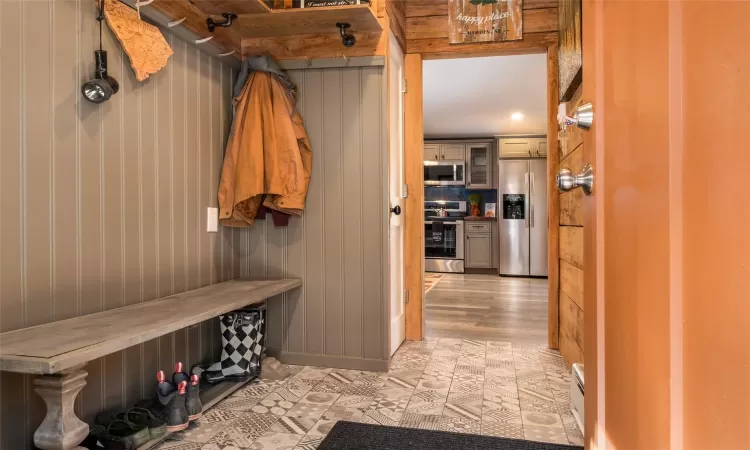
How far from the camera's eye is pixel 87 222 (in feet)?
5.95

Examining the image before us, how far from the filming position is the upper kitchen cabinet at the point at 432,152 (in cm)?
824

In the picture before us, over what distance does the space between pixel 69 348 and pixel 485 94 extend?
4859mm

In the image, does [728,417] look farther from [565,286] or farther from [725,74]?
A: [565,286]

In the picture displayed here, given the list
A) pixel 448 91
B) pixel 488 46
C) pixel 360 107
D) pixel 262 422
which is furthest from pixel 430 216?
pixel 262 422

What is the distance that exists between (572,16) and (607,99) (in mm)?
1786

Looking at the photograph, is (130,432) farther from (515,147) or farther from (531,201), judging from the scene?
(515,147)

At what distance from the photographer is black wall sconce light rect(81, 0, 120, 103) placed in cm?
177

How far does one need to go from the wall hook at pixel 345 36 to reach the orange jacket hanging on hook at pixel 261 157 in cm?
→ 42

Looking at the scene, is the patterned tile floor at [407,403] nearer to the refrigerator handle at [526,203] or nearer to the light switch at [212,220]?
the light switch at [212,220]

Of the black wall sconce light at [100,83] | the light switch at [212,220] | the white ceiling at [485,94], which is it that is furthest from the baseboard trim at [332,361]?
the white ceiling at [485,94]

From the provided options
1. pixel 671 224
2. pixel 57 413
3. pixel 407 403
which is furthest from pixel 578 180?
pixel 407 403

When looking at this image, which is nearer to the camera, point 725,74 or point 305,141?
point 725,74

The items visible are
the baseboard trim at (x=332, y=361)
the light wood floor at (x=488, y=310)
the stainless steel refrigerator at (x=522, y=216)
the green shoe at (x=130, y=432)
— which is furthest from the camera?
the stainless steel refrigerator at (x=522, y=216)

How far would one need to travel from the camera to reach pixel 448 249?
7.91 metres
